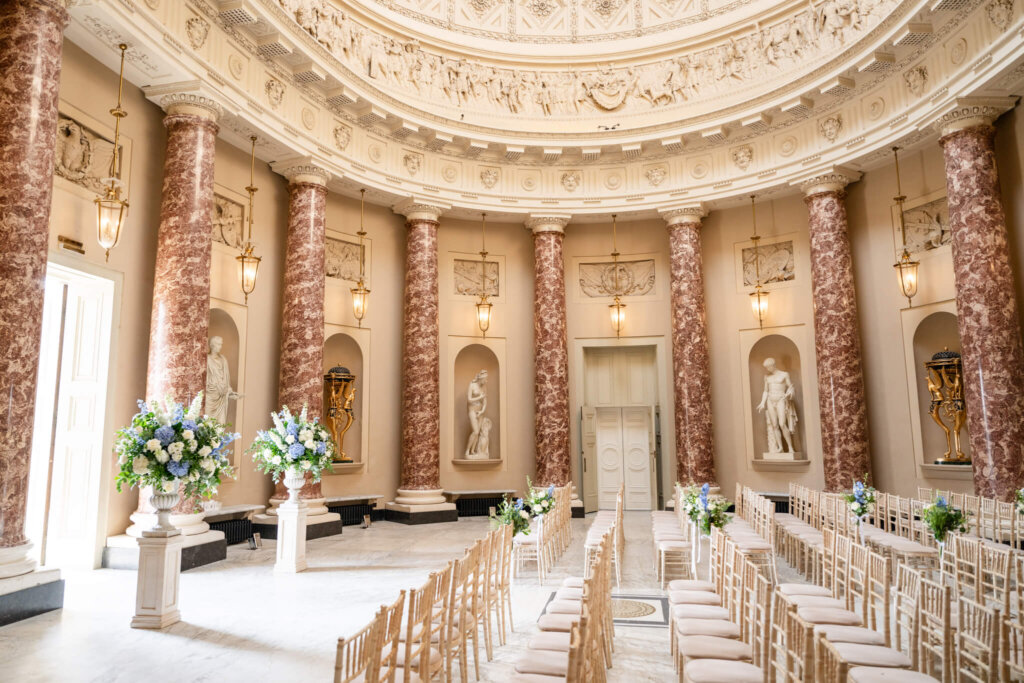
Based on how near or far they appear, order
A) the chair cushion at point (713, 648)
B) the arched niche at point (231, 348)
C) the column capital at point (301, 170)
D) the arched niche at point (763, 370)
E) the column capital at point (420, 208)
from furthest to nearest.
→ the arched niche at point (763, 370) < the column capital at point (420, 208) < the column capital at point (301, 170) < the arched niche at point (231, 348) < the chair cushion at point (713, 648)


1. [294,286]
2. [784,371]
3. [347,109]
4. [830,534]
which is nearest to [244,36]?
[347,109]

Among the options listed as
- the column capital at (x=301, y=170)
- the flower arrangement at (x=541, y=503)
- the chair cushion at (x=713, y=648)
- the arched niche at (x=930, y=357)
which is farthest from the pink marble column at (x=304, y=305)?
the arched niche at (x=930, y=357)

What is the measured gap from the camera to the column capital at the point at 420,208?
1502 centimetres

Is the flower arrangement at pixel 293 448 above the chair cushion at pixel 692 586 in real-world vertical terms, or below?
above

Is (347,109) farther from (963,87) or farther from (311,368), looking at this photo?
(963,87)

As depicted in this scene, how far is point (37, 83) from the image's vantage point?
23.0 feet

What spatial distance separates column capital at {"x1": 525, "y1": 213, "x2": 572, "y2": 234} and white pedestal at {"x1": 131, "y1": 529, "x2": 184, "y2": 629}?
1121 centimetres

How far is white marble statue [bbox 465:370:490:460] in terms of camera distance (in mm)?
15938

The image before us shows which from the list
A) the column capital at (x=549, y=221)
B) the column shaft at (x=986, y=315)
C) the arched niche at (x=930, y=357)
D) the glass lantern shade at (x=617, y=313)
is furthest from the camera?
the glass lantern shade at (x=617, y=313)

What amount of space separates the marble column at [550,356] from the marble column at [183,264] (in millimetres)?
7621

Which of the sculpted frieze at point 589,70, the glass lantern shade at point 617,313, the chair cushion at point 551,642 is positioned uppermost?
the sculpted frieze at point 589,70

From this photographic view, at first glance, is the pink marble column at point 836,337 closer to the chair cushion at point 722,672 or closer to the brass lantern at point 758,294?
the brass lantern at point 758,294

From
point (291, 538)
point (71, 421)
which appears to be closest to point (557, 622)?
point (291, 538)

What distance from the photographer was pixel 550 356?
15570 mm
